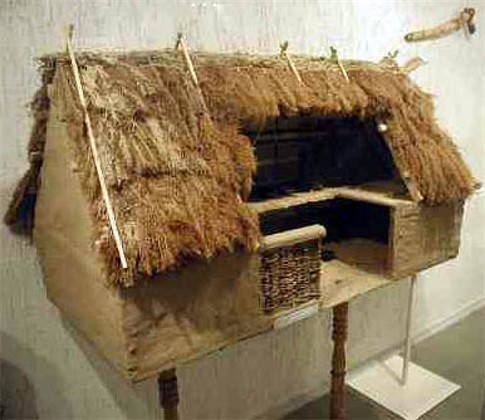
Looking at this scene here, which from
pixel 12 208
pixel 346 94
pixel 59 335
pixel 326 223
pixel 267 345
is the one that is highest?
pixel 346 94

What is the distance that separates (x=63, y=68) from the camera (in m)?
1.03

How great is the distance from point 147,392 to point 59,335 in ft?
1.36

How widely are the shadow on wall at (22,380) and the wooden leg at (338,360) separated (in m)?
0.94

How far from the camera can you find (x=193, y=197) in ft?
3.27

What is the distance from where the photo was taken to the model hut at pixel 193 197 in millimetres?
952

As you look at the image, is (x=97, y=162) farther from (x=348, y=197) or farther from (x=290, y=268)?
(x=348, y=197)

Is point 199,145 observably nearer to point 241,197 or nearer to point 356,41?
point 241,197

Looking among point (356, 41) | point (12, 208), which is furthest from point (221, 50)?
point (12, 208)

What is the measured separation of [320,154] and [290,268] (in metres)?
0.72

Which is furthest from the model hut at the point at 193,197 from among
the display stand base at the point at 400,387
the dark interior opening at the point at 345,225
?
the display stand base at the point at 400,387

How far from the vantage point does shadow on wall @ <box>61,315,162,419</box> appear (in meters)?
1.58

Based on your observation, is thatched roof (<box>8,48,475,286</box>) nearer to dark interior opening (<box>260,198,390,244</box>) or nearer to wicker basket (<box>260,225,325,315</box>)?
wicker basket (<box>260,225,325,315</box>)

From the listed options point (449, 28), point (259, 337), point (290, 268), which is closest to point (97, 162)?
point (290, 268)

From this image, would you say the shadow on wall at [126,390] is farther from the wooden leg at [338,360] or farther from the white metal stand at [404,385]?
the white metal stand at [404,385]
